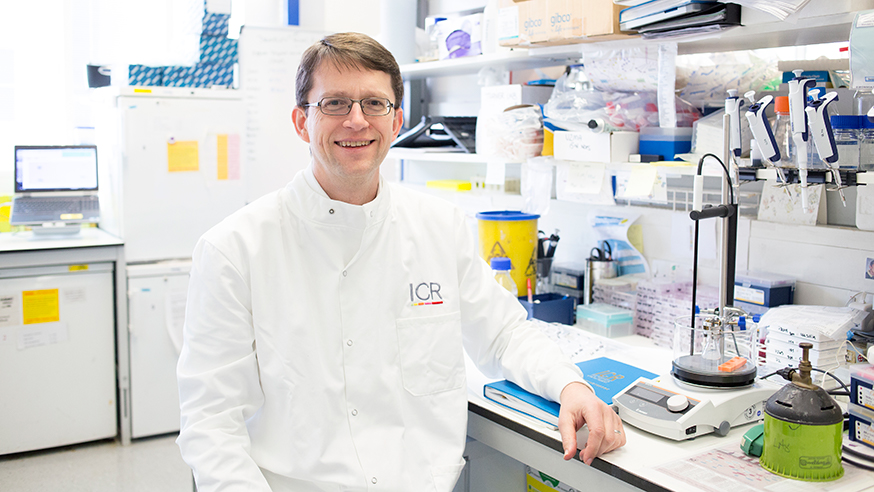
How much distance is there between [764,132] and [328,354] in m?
1.02

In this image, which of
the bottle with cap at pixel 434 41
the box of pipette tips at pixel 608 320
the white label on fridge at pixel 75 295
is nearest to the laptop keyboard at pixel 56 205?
the white label on fridge at pixel 75 295

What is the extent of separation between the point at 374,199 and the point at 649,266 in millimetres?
1151

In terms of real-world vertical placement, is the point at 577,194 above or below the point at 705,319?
above

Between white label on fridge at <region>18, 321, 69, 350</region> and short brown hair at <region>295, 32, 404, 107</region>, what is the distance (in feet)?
7.28

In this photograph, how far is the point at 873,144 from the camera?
4.64 feet

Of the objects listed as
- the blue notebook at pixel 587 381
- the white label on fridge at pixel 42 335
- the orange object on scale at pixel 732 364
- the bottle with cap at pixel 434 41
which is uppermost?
the bottle with cap at pixel 434 41

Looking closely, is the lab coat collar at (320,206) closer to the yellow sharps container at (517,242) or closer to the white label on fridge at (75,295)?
the yellow sharps container at (517,242)

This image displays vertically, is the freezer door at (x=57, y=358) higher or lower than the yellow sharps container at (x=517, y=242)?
lower

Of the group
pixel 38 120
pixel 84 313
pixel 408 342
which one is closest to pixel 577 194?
pixel 408 342

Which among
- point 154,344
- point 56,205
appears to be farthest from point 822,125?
point 56,205

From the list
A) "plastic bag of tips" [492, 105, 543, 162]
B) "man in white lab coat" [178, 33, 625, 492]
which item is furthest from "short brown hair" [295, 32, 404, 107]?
"plastic bag of tips" [492, 105, 543, 162]

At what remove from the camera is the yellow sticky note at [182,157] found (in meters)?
3.28

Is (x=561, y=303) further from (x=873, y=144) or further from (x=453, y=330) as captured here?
(x=873, y=144)

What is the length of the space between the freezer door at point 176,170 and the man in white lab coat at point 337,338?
77.9 inches
